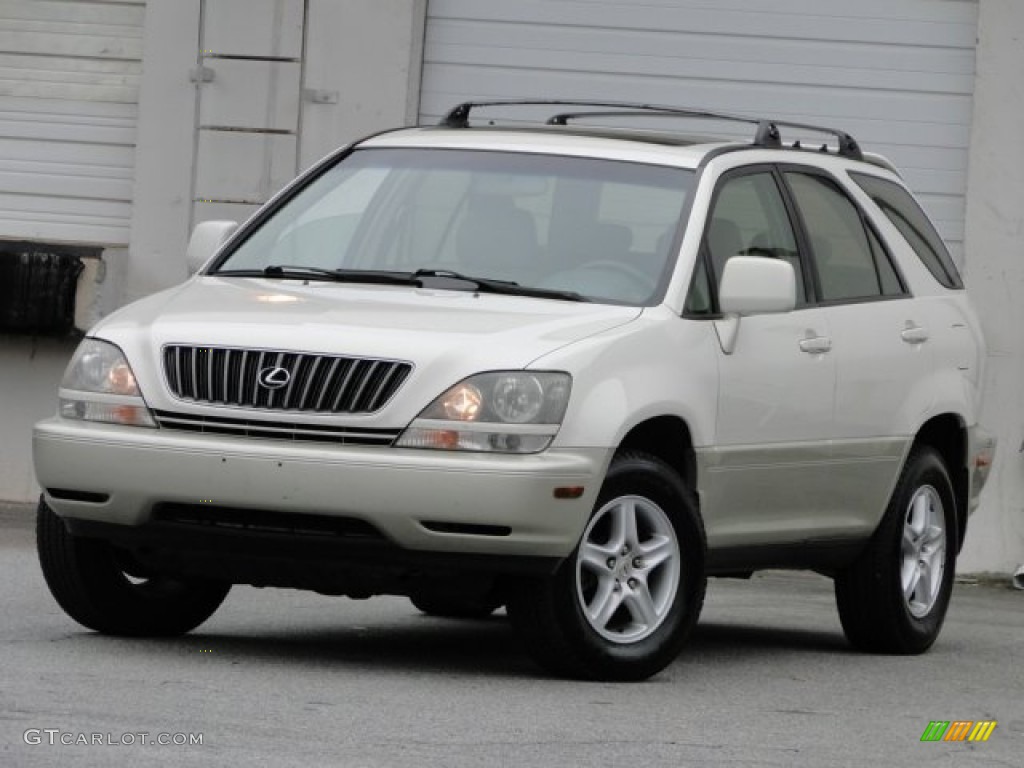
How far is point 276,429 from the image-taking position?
7.69 metres

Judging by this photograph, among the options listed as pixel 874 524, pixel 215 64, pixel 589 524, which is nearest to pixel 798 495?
pixel 874 524

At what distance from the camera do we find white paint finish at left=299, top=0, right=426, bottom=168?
1549 cm

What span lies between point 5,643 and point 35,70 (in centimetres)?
824

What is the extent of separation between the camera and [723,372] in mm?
8539

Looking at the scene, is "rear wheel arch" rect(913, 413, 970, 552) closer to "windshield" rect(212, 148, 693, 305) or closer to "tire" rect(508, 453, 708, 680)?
"windshield" rect(212, 148, 693, 305)

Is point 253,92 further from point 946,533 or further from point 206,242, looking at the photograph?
point 946,533

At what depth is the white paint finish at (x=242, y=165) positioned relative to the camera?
15.5 m

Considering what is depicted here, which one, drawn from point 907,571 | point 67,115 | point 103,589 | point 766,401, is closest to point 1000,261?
→ point 907,571

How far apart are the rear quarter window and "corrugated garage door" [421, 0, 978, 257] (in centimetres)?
464

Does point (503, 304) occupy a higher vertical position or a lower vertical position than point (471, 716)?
higher

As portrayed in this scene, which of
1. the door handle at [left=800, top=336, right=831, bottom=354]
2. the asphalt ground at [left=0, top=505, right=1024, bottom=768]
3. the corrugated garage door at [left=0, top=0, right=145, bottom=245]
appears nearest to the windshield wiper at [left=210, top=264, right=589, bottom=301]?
the door handle at [left=800, top=336, right=831, bottom=354]

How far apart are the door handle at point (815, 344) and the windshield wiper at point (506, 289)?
1052 millimetres

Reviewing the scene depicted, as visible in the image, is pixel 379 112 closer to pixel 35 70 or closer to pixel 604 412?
pixel 35 70

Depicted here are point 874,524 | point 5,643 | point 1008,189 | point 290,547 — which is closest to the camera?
point 290,547
